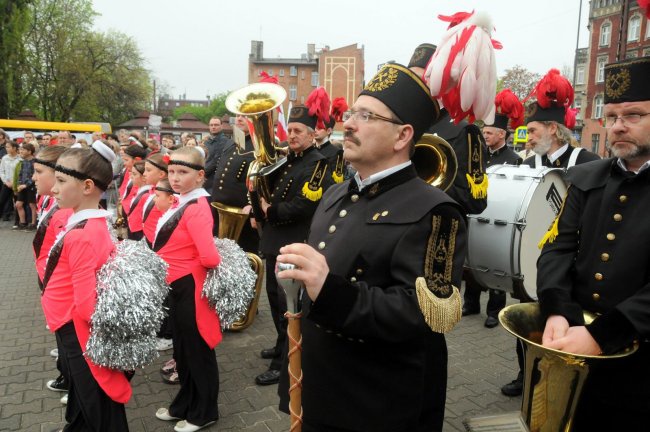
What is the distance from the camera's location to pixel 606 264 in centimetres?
217

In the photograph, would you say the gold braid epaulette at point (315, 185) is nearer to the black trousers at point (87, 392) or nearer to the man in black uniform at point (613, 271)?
the black trousers at point (87, 392)

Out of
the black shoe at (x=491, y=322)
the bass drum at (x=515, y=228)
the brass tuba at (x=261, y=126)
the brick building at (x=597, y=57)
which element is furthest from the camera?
the brick building at (x=597, y=57)

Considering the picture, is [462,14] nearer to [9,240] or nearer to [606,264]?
[606,264]

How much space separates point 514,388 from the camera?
4.47 metres

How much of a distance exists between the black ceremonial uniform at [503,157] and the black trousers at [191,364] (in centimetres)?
436

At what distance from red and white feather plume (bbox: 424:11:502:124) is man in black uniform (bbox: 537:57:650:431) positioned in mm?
526

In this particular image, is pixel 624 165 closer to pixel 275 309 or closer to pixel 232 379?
pixel 275 309

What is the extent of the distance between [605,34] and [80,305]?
55.0 m

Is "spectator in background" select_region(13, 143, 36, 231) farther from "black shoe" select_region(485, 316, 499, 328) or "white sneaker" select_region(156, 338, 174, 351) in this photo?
"black shoe" select_region(485, 316, 499, 328)

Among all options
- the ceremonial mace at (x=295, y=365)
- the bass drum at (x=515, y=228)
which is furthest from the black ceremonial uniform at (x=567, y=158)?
the ceremonial mace at (x=295, y=365)

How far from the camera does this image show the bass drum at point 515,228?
4430mm

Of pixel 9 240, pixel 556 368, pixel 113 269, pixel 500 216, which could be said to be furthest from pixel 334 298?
pixel 9 240

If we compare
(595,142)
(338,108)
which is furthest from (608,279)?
(595,142)

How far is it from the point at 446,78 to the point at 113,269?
2183mm
